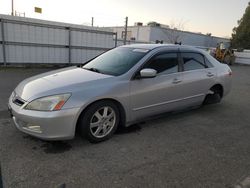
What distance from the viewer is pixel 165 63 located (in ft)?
14.1

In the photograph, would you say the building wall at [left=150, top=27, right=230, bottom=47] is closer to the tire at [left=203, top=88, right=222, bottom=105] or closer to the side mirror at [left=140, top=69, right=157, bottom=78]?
the tire at [left=203, top=88, right=222, bottom=105]

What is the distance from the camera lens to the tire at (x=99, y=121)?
329cm

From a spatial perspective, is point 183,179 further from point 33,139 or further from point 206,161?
point 33,139

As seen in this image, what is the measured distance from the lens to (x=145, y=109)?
3.98 metres

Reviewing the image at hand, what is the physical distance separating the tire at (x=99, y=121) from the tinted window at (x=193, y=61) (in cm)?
189

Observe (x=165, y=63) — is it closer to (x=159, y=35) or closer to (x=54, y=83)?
(x=54, y=83)

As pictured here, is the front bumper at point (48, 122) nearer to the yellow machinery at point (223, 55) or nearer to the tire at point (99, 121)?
the tire at point (99, 121)

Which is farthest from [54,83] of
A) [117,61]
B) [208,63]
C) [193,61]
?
[208,63]

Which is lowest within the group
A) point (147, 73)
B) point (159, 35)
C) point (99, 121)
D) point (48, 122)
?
point (99, 121)

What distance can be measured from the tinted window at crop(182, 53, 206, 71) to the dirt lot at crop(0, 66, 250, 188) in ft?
3.84

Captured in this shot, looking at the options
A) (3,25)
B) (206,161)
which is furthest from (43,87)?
(3,25)

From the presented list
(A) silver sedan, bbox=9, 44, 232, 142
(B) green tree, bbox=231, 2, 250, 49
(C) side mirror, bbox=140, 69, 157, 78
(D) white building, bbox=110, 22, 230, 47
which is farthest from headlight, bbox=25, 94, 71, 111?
(B) green tree, bbox=231, 2, 250, 49

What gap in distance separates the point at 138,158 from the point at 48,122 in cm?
128

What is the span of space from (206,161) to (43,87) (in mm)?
2498
